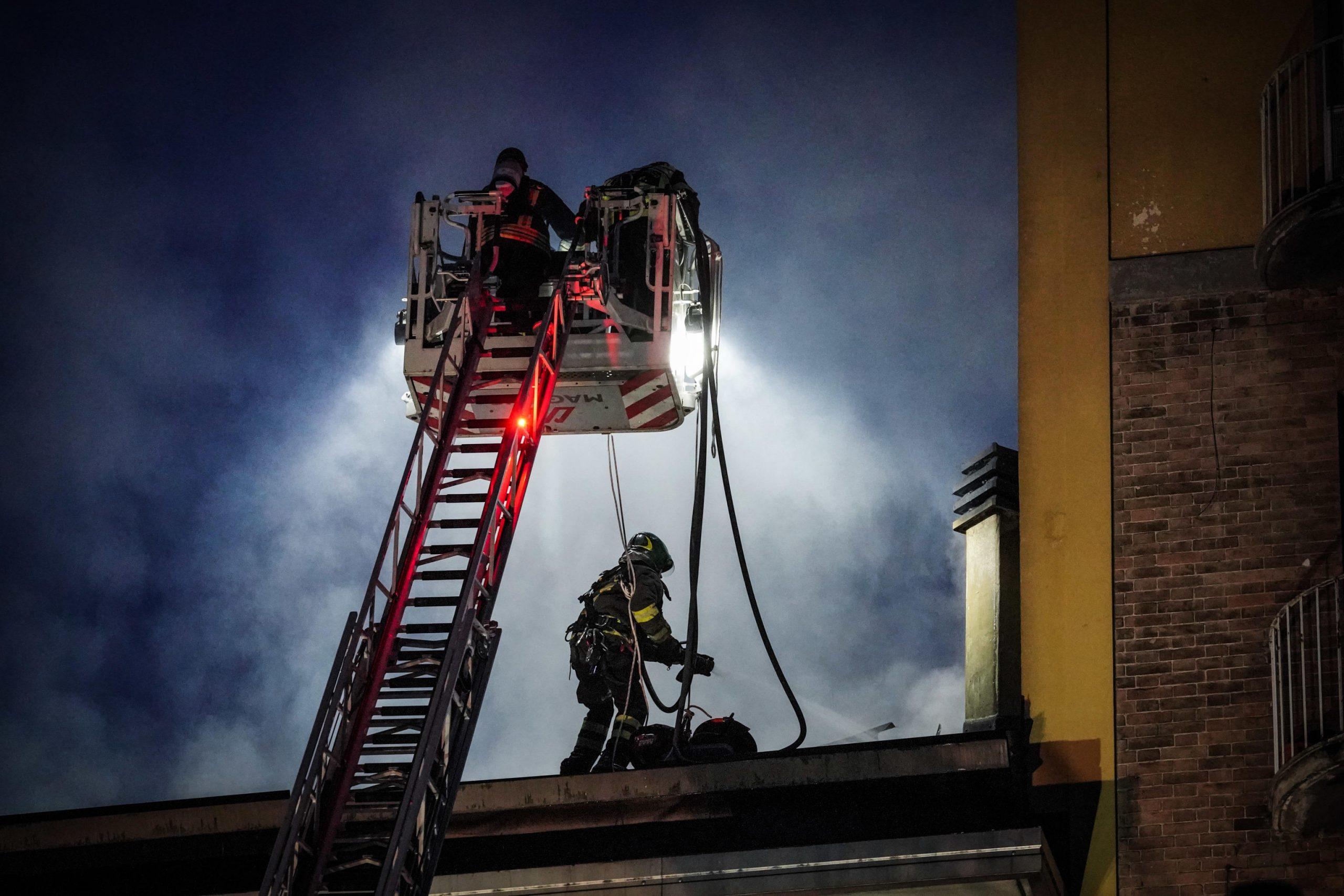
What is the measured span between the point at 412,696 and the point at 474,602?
59 centimetres

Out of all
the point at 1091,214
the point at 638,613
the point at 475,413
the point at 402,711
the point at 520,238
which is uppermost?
the point at 1091,214

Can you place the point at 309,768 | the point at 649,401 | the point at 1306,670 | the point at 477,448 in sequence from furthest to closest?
1. the point at 649,401
2. the point at 477,448
3. the point at 1306,670
4. the point at 309,768

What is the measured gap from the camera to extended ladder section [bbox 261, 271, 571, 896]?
7.52 meters

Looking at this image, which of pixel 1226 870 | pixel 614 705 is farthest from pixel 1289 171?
pixel 614 705

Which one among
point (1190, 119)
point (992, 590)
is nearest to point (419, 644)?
point (992, 590)

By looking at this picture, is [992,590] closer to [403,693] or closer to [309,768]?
[403,693]

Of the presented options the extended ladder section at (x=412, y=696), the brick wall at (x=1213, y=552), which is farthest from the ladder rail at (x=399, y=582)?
the brick wall at (x=1213, y=552)

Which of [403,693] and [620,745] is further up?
[403,693]

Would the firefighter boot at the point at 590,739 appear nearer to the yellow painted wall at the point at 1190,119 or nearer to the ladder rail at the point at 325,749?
the ladder rail at the point at 325,749

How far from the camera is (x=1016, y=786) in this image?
9.10 metres

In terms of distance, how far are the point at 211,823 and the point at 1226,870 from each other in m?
6.17

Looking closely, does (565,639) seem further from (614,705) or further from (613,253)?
(613,253)

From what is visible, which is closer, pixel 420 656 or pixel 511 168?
pixel 420 656

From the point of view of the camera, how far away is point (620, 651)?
1049 centimetres
